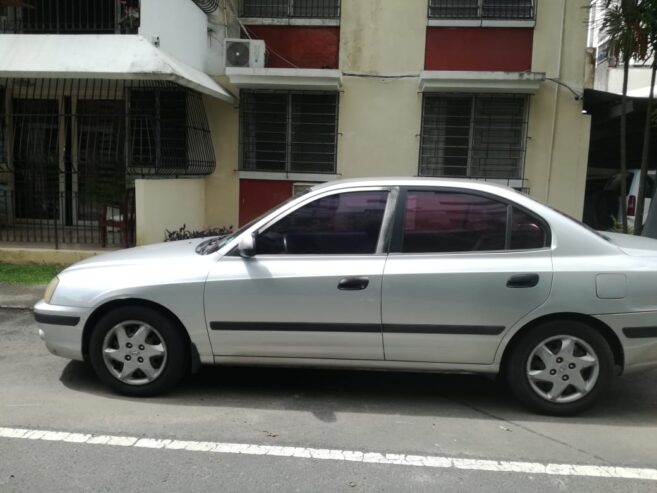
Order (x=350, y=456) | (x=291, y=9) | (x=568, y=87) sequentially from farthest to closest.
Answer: (x=291, y=9)
(x=568, y=87)
(x=350, y=456)

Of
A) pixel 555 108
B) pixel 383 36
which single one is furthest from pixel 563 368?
pixel 383 36

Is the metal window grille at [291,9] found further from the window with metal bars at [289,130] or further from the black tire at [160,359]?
the black tire at [160,359]

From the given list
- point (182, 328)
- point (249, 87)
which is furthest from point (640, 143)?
point (182, 328)

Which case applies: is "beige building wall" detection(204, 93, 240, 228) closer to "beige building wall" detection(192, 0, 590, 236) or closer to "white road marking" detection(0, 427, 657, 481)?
"beige building wall" detection(192, 0, 590, 236)

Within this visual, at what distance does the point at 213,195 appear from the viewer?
35.6 feet

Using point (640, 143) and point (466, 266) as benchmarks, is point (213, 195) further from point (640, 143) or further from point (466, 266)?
point (640, 143)

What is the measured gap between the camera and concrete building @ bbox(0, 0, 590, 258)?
9945mm

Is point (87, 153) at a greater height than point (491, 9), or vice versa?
point (491, 9)

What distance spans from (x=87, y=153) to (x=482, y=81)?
6437 millimetres

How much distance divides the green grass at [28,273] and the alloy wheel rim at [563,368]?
6.56 meters

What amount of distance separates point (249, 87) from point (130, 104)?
2054 mm

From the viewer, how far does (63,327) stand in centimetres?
439

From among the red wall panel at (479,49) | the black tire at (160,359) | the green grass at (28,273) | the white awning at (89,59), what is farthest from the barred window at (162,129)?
the black tire at (160,359)

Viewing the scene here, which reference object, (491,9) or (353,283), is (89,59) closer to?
(353,283)
